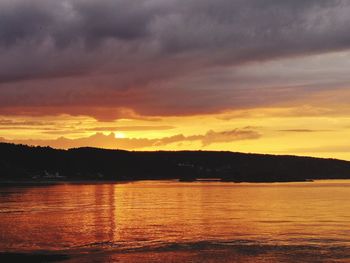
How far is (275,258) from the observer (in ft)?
164

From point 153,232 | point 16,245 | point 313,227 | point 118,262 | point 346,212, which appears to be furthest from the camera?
point 346,212

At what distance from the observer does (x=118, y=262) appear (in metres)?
48.4

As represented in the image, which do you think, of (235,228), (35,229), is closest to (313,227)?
(235,228)

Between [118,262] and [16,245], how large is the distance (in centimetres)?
1309

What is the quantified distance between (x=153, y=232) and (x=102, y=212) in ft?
101

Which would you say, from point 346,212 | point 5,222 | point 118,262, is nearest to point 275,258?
point 118,262

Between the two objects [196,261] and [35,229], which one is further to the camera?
[35,229]

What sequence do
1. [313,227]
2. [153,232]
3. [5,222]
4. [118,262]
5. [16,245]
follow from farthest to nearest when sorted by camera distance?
[5,222] → [313,227] → [153,232] → [16,245] → [118,262]

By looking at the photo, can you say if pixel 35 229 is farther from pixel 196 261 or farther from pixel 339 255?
pixel 339 255

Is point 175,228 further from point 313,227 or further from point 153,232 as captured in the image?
point 313,227

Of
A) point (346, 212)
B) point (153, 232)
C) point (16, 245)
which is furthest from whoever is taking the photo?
point (346, 212)

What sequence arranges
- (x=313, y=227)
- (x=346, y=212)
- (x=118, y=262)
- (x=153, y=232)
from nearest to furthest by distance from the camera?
(x=118, y=262), (x=153, y=232), (x=313, y=227), (x=346, y=212)

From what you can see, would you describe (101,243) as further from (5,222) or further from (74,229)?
(5,222)

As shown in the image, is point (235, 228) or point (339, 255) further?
point (235, 228)
